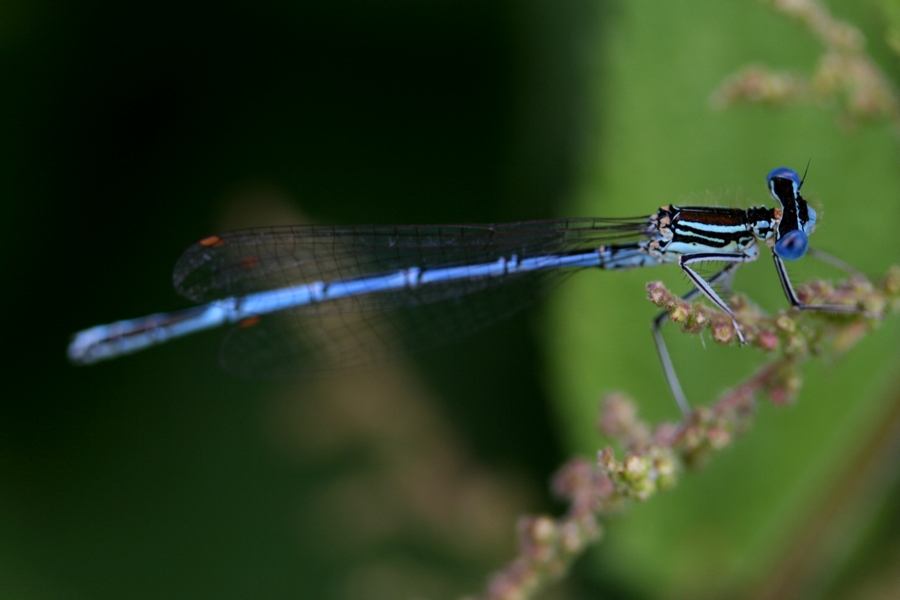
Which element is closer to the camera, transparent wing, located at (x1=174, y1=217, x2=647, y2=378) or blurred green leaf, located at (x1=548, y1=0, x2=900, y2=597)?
blurred green leaf, located at (x1=548, y1=0, x2=900, y2=597)

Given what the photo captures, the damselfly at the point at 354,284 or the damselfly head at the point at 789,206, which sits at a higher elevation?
the damselfly at the point at 354,284

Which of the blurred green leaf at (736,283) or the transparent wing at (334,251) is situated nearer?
the blurred green leaf at (736,283)

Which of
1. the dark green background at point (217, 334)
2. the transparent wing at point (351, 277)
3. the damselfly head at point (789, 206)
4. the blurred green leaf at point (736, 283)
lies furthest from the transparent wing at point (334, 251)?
the damselfly head at point (789, 206)

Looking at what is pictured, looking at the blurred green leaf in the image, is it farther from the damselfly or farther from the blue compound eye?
the blue compound eye

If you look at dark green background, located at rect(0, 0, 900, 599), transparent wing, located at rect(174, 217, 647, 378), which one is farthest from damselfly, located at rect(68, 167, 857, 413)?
dark green background, located at rect(0, 0, 900, 599)

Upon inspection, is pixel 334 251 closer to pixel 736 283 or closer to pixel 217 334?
pixel 217 334

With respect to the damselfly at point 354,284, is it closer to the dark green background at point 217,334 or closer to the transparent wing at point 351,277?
the transparent wing at point 351,277
